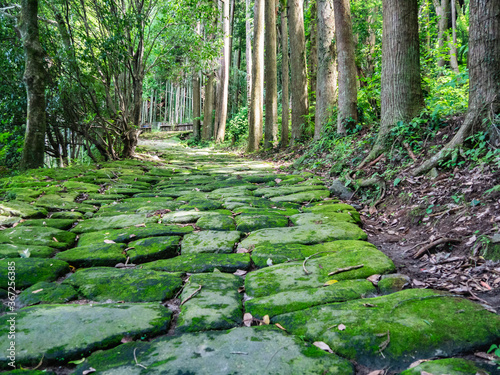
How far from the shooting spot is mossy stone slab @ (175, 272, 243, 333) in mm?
1528

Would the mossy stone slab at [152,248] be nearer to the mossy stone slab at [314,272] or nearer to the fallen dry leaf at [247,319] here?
the mossy stone slab at [314,272]

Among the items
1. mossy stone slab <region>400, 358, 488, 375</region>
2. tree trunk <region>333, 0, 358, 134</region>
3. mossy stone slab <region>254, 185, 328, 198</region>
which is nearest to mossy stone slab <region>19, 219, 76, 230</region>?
mossy stone slab <region>254, 185, 328, 198</region>

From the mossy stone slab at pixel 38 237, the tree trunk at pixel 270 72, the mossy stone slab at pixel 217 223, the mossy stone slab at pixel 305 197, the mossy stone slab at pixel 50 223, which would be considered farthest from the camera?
the tree trunk at pixel 270 72

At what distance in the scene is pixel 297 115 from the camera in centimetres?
930

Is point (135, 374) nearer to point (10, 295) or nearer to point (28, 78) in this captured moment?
point (10, 295)

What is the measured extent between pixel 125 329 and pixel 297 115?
334 inches

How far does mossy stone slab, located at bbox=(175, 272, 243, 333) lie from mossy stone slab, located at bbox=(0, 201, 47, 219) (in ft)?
6.79

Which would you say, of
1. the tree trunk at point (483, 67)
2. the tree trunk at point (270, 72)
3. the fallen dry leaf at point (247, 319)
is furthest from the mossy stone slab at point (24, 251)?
the tree trunk at point (270, 72)

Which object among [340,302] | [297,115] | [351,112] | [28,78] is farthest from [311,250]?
[297,115]

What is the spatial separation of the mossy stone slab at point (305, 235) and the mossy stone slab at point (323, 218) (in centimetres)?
14

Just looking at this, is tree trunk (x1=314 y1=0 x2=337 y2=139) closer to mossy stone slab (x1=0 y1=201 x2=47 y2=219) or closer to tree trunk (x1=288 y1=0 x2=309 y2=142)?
tree trunk (x1=288 y1=0 x2=309 y2=142)

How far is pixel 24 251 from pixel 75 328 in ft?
3.76

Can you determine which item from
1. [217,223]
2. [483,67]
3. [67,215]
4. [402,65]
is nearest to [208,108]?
[402,65]

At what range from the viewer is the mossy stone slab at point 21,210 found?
3.07m
